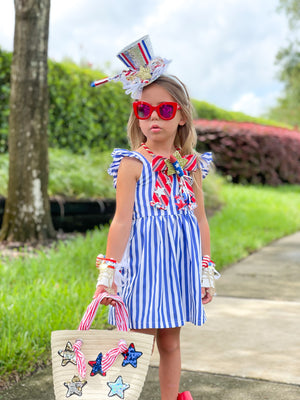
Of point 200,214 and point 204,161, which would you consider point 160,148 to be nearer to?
point 204,161

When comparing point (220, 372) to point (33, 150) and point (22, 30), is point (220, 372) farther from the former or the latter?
point (22, 30)

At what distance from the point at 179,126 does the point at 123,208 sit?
541 mm

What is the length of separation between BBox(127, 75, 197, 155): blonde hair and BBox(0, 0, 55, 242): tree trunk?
3.56 m

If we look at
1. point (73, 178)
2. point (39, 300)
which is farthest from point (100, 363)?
point (73, 178)

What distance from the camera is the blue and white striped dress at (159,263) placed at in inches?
84.4

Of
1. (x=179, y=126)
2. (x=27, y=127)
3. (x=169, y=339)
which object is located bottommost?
(x=169, y=339)

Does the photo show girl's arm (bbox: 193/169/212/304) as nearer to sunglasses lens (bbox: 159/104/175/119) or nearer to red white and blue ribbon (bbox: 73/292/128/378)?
sunglasses lens (bbox: 159/104/175/119)

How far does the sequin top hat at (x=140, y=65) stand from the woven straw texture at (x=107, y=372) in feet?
3.22

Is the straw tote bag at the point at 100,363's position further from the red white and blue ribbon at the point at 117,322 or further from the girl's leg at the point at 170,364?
the girl's leg at the point at 170,364

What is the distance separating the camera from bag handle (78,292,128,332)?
78.5 inches

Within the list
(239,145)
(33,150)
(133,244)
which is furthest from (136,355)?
(239,145)

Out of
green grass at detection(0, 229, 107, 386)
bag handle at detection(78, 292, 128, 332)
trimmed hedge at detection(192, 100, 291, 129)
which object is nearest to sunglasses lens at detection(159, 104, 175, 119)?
bag handle at detection(78, 292, 128, 332)

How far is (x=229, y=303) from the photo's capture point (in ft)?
13.9

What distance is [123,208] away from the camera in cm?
218
